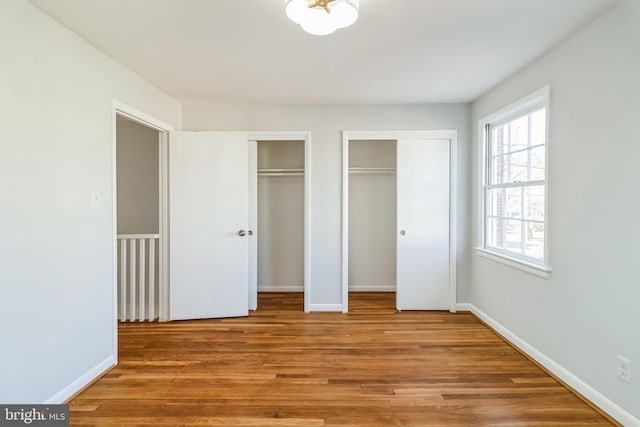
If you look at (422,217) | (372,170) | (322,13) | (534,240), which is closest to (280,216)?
(372,170)

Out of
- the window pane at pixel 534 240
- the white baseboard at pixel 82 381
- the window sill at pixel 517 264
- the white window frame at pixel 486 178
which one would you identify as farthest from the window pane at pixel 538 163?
the white baseboard at pixel 82 381

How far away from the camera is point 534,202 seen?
8.66ft

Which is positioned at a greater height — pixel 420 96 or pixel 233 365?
pixel 420 96

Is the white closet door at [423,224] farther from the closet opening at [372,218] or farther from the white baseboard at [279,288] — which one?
the white baseboard at [279,288]

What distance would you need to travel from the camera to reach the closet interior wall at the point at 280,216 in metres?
4.45

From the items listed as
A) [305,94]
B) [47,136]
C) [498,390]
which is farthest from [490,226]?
[47,136]

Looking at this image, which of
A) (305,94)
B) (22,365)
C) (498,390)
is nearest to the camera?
(22,365)

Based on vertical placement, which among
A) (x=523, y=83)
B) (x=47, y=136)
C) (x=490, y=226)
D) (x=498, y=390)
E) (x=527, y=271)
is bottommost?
(x=498, y=390)

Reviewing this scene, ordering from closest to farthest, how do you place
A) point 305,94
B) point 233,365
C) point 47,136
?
point 47,136 < point 233,365 < point 305,94

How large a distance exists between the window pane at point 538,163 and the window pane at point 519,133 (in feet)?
0.52

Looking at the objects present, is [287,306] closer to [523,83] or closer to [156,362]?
[156,362]

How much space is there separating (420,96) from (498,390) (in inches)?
107

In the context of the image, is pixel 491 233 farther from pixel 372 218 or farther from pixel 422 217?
pixel 372 218

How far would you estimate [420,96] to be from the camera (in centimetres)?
334
